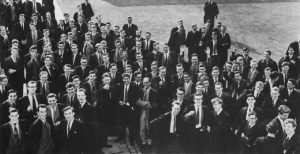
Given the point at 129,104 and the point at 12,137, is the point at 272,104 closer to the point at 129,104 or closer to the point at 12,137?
the point at 129,104

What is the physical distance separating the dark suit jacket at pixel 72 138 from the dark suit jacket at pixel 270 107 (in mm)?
4132

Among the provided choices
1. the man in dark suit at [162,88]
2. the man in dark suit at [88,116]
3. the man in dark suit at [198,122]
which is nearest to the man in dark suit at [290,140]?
the man in dark suit at [198,122]

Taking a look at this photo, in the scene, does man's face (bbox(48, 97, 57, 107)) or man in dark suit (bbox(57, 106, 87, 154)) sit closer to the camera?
man in dark suit (bbox(57, 106, 87, 154))

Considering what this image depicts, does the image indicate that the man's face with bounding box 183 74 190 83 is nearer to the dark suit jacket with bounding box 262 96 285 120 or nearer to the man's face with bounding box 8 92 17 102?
the dark suit jacket with bounding box 262 96 285 120

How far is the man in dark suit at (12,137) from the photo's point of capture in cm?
772

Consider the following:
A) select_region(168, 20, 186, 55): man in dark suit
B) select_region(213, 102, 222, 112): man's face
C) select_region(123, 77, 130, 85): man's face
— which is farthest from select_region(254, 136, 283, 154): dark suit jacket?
select_region(168, 20, 186, 55): man in dark suit

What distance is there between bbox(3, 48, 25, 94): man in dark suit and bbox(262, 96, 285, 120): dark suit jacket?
617 cm

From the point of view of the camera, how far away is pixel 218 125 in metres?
8.75

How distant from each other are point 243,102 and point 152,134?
2.28m

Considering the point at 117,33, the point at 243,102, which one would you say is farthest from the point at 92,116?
the point at 117,33

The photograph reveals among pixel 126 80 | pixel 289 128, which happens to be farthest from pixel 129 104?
pixel 289 128

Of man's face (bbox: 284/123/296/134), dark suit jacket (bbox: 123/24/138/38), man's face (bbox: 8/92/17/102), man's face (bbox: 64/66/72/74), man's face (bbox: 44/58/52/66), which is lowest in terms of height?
man's face (bbox: 284/123/296/134)

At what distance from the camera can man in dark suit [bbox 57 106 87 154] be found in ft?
26.6

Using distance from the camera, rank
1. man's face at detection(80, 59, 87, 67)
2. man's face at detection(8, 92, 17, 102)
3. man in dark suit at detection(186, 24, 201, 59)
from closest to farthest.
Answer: man's face at detection(8, 92, 17, 102)
man's face at detection(80, 59, 87, 67)
man in dark suit at detection(186, 24, 201, 59)
